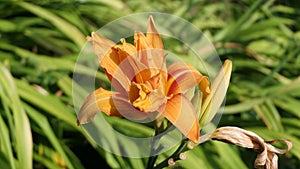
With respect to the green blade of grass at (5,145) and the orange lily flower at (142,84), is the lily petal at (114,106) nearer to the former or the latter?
the orange lily flower at (142,84)

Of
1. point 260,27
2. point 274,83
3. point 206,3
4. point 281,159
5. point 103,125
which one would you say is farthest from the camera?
point 206,3

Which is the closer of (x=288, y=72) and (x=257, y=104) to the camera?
(x=257, y=104)

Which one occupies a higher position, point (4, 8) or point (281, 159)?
point (4, 8)

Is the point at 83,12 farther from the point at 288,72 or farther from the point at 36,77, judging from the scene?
the point at 288,72

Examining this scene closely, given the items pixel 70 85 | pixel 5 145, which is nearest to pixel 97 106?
pixel 5 145

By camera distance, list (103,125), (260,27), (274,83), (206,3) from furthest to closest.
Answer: (206,3), (260,27), (274,83), (103,125)

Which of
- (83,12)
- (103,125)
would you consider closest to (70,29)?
(83,12)

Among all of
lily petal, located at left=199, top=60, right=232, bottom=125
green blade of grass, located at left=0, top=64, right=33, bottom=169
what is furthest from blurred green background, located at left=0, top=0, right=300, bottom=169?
lily petal, located at left=199, top=60, right=232, bottom=125
